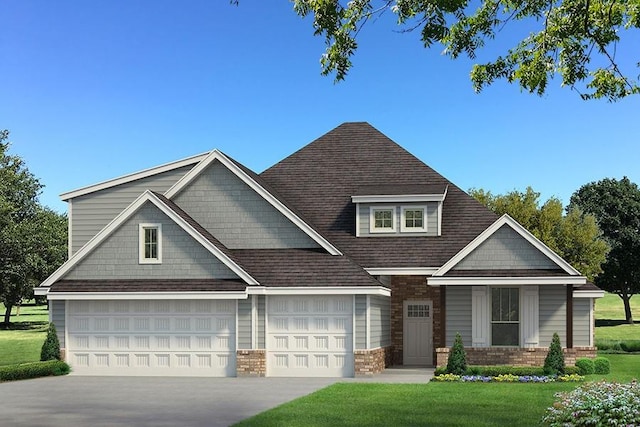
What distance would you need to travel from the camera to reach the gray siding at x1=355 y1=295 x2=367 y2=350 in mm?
27781

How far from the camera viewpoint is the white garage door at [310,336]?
28016mm

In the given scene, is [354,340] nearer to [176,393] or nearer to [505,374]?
[505,374]

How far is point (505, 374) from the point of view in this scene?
2669 centimetres

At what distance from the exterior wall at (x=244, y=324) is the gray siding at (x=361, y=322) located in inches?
130

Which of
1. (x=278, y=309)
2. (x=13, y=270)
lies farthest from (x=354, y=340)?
→ (x=13, y=270)

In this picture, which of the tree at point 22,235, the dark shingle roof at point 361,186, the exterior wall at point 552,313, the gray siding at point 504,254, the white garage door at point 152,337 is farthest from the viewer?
the tree at point 22,235

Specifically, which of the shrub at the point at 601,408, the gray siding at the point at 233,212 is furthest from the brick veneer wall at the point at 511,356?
the shrub at the point at 601,408

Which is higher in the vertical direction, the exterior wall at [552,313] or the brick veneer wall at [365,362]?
the exterior wall at [552,313]

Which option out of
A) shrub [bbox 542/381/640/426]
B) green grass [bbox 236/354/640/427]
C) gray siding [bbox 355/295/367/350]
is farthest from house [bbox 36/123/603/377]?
shrub [bbox 542/381/640/426]

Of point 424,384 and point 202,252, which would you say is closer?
point 424,384

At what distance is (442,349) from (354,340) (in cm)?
306

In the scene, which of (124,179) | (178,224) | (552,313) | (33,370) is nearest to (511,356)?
(552,313)

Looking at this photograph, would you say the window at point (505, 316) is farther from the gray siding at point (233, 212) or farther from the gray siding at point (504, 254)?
the gray siding at point (233, 212)

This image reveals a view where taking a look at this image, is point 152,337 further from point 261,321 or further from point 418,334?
point 418,334
